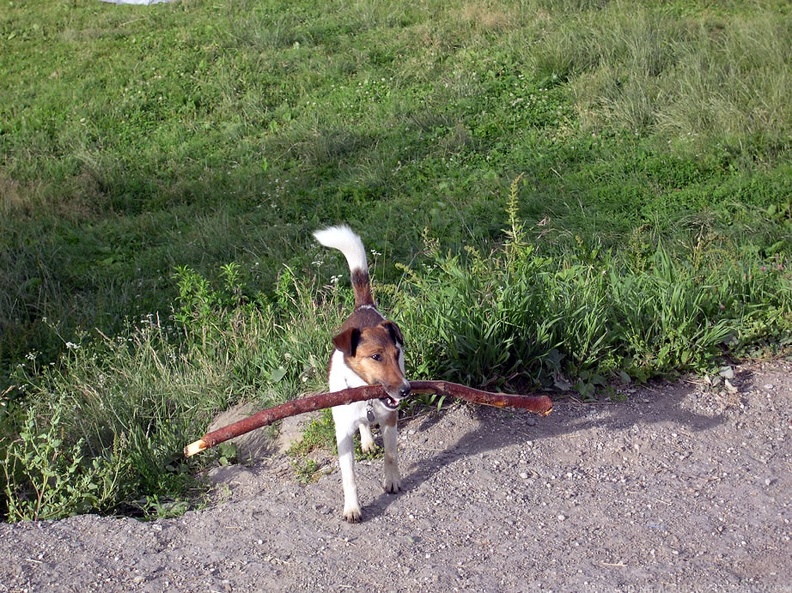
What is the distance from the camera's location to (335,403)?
13.4 ft

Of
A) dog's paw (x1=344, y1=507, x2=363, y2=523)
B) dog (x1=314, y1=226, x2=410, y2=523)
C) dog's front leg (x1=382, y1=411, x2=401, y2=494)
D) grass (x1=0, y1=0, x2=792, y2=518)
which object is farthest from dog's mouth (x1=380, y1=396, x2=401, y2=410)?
grass (x1=0, y1=0, x2=792, y2=518)

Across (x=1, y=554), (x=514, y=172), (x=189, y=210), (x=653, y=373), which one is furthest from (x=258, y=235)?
(x=1, y=554)

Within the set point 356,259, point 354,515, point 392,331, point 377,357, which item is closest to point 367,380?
point 377,357

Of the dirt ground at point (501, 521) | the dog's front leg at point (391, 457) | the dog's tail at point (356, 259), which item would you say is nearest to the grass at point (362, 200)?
the dirt ground at point (501, 521)

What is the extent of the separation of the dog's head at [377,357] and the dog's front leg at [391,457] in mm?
264

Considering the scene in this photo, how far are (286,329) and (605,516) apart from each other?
271 centimetres

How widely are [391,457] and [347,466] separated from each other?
0.88 feet

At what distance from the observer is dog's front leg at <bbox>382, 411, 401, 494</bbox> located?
438 cm

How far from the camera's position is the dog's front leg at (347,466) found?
13.6 ft

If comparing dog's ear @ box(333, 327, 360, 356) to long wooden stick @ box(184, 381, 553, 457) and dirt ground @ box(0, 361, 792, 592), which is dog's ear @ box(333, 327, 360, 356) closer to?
long wooden stick @ box(184, 381, 553, 457)

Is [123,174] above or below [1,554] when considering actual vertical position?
below

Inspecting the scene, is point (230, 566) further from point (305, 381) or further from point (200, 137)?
point (200, 137)

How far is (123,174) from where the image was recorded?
422 inches

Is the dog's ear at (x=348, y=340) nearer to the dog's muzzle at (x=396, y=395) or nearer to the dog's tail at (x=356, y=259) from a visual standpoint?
the dog's muzzle at (x=396, y=395)
